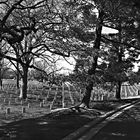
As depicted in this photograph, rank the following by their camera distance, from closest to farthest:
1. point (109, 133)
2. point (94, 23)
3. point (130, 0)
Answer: point (109, 133) < point (130, 0) < point (94, 23)

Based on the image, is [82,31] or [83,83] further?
[82,31]

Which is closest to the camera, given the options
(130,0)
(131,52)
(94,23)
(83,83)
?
(130,0)

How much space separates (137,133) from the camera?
28.5 ft

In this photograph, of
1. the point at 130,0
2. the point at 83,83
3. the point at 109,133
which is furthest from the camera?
the point at 83,83

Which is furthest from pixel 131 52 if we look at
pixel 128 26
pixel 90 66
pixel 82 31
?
pixel 82 31

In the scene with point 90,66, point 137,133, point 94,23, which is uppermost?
point 94,23

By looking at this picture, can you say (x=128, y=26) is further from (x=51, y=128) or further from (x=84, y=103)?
(x=51, y=128)

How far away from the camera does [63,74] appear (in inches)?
408

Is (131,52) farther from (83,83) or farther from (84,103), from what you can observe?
(83,83)

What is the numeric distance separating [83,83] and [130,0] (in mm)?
3922

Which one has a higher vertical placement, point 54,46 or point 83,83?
point 54,46

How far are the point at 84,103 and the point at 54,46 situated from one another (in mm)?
4173

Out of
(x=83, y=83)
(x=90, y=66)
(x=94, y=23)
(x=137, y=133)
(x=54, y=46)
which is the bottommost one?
(x=137, y=133)

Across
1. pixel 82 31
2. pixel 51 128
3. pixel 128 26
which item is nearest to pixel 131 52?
pixel 128 26
